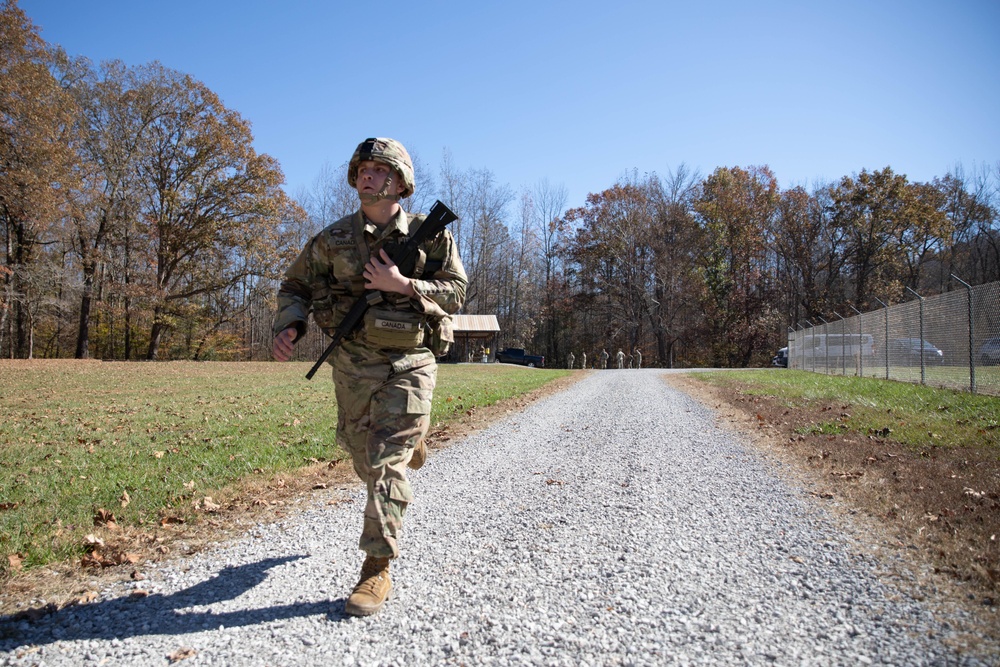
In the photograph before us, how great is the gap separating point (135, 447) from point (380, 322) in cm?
568

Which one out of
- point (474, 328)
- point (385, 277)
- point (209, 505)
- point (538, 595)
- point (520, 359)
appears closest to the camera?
point (538, 595)

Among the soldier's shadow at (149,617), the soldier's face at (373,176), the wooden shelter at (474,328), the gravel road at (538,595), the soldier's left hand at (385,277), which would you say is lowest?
the soldier's shadow at (149,617)

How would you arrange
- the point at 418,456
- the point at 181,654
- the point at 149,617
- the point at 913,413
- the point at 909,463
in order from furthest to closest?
the point at 913,413, the point at 909,463, the point at 418,456, the point at 149,617, the point at 181,654

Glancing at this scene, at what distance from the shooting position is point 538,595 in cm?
284

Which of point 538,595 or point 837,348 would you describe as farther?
point 837,348

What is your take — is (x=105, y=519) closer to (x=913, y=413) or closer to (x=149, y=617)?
(x=149, y=617)

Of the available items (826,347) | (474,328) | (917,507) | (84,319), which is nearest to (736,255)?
(474,328)

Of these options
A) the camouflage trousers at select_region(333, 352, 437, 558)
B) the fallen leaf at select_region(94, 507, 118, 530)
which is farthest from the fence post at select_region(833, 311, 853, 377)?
the fallen leaf at select_region(94, 507, 118, 530)

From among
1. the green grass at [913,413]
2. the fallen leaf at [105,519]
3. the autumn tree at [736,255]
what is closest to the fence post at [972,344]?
the green grass at [913,413]

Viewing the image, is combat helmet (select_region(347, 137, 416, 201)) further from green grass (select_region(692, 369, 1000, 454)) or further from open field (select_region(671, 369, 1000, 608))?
green grass (select_region(692, 369, 1000, 454))

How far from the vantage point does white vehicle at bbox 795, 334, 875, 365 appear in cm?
1798

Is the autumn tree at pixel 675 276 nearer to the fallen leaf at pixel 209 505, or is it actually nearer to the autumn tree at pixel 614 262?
the autumn tree at pixel 614 262

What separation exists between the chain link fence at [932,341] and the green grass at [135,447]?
9787 mm

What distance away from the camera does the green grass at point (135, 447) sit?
4117 mm
